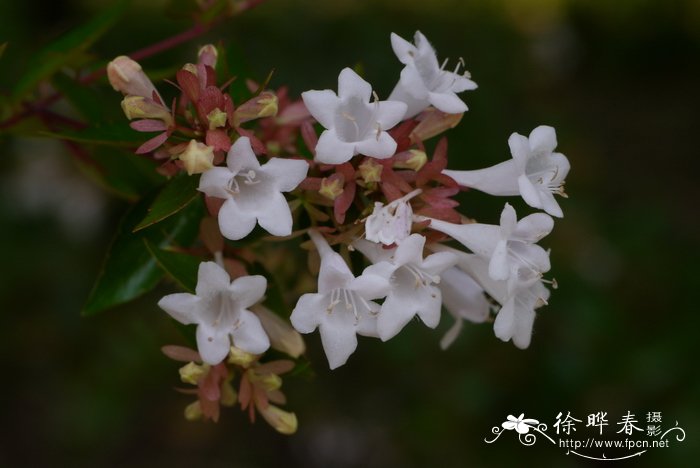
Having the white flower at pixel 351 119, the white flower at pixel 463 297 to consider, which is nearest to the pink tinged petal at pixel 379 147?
the white flower at pixel 351 119

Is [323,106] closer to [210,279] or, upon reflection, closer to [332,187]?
[332,187]

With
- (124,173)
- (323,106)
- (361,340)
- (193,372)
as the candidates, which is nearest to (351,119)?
(323,106)

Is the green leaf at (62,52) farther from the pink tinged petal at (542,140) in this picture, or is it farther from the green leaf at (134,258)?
the pink tinged petal at (542,140)

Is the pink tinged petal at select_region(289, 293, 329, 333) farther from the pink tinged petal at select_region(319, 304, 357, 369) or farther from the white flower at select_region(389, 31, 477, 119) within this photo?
the white flower at select_region(389, 31, 477, 119)

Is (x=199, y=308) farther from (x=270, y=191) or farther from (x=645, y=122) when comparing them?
(x=645, y=122)

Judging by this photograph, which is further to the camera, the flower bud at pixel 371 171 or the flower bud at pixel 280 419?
the flower bud at pixel 280 419

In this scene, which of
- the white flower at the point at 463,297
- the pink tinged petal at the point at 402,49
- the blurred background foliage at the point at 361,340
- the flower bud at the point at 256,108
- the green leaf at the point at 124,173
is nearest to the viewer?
the flower bud at the point at 256,108

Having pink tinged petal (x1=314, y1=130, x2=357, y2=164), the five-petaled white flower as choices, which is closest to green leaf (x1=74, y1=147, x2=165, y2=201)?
pink tinged petal (x1=314, y1=130, x2=357, y2=164)

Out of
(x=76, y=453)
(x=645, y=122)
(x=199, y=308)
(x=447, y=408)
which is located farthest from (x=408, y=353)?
(x=645, y=122)
